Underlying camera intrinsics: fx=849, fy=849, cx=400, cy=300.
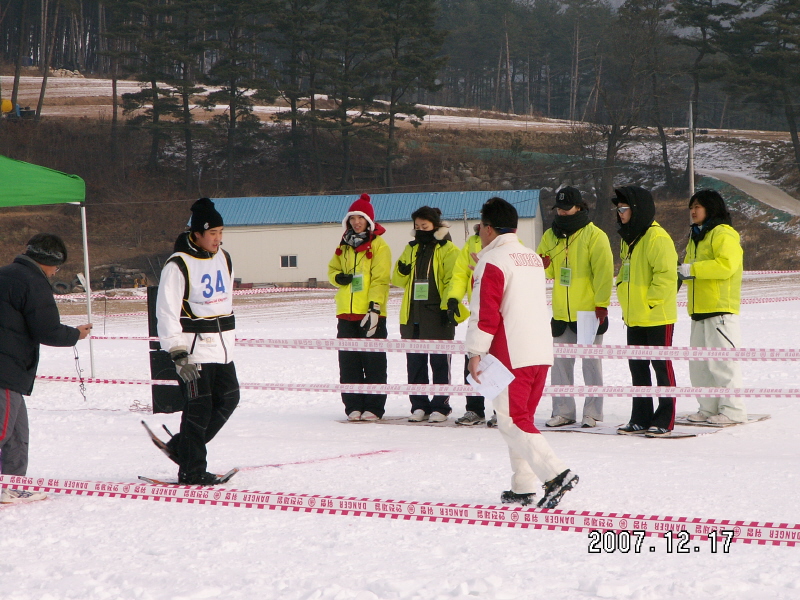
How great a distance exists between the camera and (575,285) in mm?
7125

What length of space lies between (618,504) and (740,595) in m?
1.27

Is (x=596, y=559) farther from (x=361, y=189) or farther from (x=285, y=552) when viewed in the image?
(x=361, y=189)

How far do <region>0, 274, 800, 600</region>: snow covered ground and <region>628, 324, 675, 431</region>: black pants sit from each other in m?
0.30

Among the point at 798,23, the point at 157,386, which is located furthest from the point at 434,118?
the point at 157,386

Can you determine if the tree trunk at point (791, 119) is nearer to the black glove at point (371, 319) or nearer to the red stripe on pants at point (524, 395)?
the black glove at point (371, 319)

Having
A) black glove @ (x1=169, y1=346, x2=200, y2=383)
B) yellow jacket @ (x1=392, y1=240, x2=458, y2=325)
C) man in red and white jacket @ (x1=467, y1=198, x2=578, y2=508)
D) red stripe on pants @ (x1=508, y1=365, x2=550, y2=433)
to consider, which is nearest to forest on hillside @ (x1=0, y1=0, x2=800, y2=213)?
yellow jacket @ (x1=392, y1=240, x2=458, y2=325)

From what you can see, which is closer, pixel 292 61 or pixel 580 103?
pixel 292 61

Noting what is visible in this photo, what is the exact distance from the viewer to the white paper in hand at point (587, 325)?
7.09 meters

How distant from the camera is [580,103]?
8975cm

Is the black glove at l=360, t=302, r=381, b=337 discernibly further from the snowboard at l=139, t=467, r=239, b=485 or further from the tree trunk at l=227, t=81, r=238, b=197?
the tree trunk at l=227, t=81, r=238, b=197

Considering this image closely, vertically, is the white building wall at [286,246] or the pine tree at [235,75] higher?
the pine tree at [235,75]

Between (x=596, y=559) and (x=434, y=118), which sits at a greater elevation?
(x=434, y=118)
